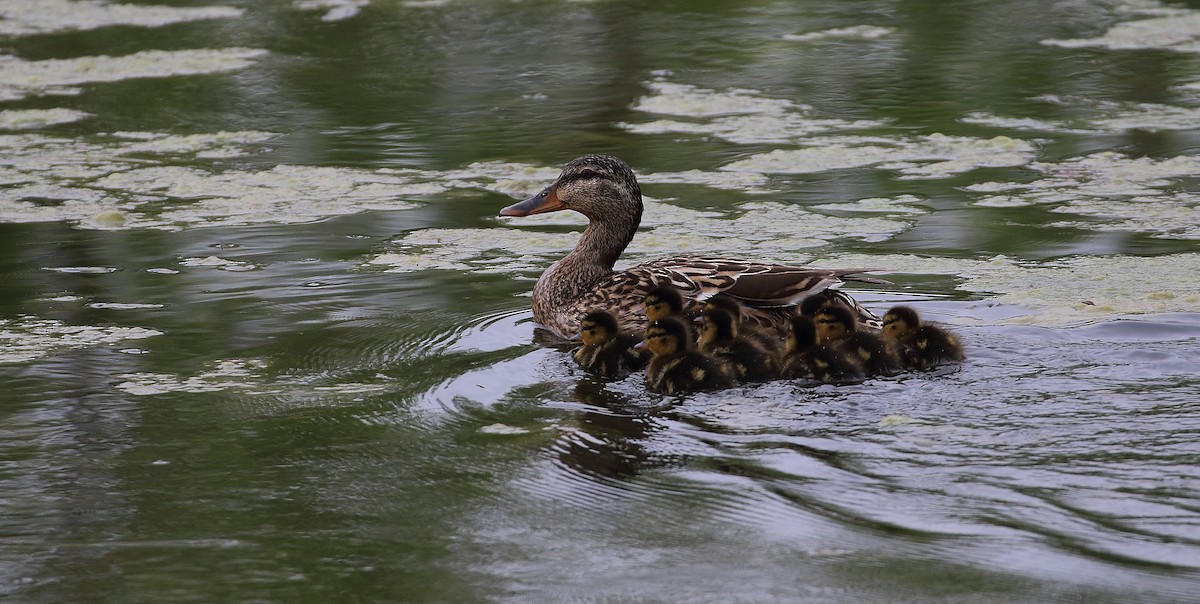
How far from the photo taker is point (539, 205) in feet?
20.7

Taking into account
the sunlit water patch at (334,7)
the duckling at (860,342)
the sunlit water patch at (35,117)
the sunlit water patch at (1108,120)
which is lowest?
the duckling at (860,342)

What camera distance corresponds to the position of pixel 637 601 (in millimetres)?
3068

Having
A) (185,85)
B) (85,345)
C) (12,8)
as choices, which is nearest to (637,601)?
(85,345)

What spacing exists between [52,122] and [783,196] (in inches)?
209

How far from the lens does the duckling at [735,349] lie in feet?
15.6

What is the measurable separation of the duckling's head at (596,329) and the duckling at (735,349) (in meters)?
0.32

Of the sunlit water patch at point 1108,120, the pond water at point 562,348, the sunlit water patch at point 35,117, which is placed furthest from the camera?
the sunlit water patch at point 35,117

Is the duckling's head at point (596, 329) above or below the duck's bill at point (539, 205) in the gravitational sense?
below

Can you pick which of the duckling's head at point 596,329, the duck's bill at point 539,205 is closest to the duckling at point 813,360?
the duckling's head at point 596,329

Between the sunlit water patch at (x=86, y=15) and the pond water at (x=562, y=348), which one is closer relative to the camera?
the pond water at (x=562, y=348)

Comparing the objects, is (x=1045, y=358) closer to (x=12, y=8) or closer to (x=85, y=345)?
(x=85, y=345)

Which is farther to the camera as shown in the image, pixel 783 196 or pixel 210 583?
pixel 783 196

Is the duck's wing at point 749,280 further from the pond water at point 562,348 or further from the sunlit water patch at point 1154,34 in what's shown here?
the sunlit water patch at point 1154,34

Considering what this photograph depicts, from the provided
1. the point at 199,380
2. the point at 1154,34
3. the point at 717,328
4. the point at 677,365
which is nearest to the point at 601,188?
the point at 717,328
